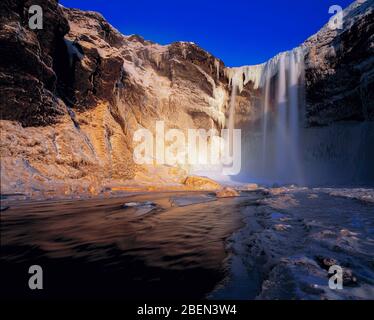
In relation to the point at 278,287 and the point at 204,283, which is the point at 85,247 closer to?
the point at 204,283

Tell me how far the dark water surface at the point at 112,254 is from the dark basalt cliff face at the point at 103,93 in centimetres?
378

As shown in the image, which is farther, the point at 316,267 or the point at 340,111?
the point at 340,111

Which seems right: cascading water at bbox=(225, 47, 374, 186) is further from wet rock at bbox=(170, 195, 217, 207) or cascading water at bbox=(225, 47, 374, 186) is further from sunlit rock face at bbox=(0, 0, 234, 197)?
wet rock at bbox=(170, 195, 217, 207)

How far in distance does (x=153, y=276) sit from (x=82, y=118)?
11809mm

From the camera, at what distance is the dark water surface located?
1.97m

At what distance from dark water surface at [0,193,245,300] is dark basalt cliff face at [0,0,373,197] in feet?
12.4

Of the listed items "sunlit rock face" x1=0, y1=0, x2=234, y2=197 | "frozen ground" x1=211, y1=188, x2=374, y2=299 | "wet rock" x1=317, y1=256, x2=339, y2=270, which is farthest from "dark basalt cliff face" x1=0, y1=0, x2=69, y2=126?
"wet rock" x1=317, y1=256, x2=339, y2=270

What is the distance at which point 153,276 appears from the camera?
2.24 metres

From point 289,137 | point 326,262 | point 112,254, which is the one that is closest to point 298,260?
point 326,262

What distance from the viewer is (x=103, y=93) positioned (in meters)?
13.6

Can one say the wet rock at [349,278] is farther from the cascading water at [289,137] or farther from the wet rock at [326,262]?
the cascading water at [289,137]

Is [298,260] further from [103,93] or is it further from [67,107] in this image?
[103,93]

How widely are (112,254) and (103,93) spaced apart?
41.0 ft

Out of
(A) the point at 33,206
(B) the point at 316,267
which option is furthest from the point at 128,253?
(A) the point at 33,206
